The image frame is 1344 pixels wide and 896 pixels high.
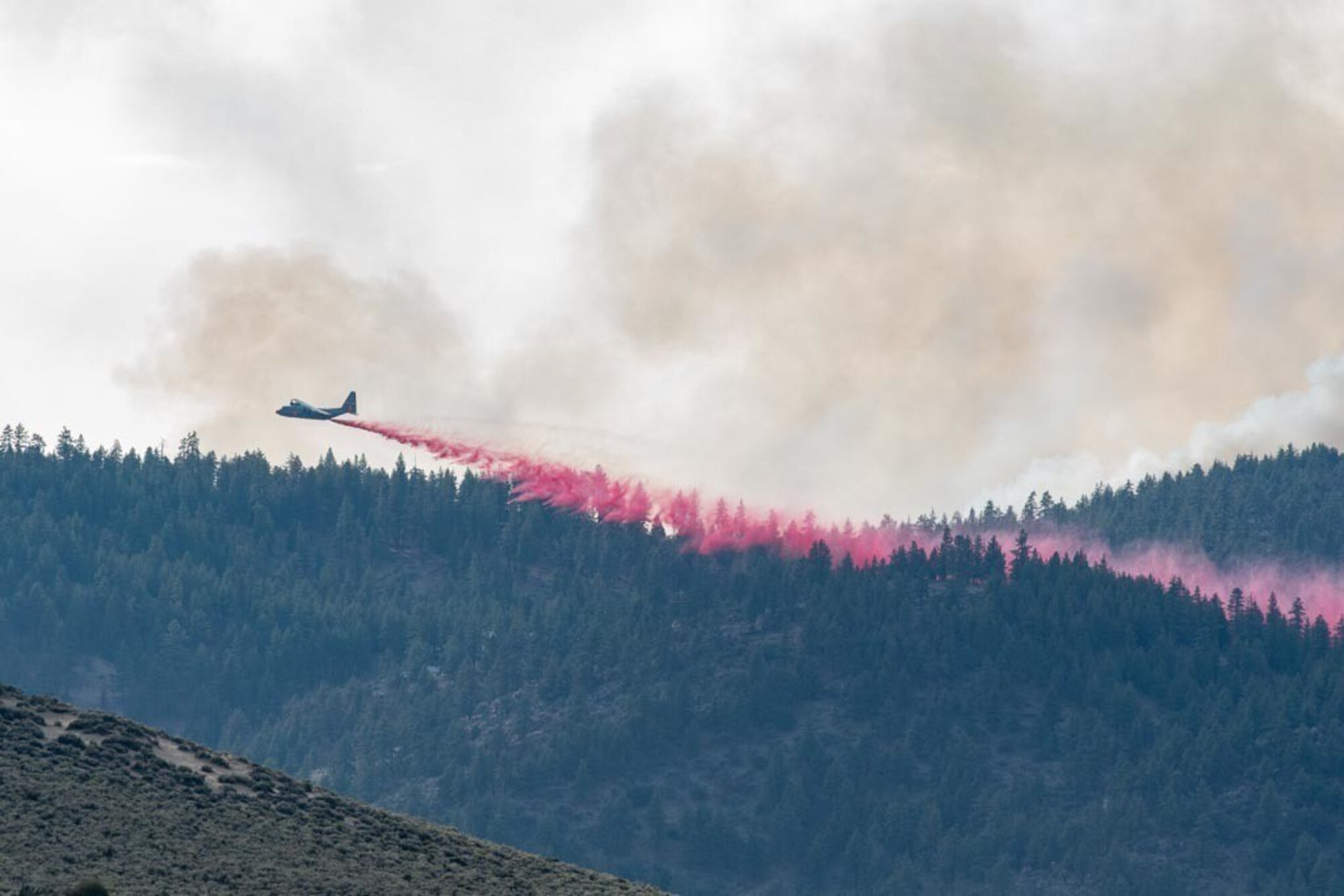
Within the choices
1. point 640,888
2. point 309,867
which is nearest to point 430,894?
point 309,867

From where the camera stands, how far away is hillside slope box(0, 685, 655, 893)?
14088 cm

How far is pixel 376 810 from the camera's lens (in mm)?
166375

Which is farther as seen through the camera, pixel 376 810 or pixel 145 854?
pixel 376 810

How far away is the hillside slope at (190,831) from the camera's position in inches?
5546

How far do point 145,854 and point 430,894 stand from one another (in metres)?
14.5

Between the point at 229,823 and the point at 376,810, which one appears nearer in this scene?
the point at 229,823

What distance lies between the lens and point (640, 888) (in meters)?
161

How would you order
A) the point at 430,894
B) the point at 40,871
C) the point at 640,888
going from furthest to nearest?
the point at 640,888
the point at 430,894
the point at 40,871

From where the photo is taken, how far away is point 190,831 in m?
149

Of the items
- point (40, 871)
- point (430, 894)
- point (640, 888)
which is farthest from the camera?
point (640, 888)

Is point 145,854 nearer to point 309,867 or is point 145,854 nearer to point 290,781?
point 309,867

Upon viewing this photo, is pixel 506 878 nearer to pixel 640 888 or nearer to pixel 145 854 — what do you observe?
pixel 640 888

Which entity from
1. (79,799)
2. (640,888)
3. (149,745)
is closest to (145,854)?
(79,799)

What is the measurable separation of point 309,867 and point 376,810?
717 inches
